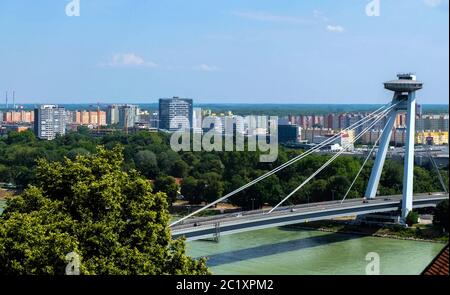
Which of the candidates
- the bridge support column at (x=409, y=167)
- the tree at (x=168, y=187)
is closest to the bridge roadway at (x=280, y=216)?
the bridge support column at (x=409, y=167)

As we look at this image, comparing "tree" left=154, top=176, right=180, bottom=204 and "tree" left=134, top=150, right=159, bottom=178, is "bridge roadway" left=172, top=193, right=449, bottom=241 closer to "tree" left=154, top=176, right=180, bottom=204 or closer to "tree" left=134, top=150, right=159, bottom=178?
"tree" left=154, top=176, right=180, bottom=204

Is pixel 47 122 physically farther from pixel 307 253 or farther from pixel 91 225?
pixel 91 225

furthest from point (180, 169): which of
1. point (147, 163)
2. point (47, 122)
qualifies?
point (47, 122)

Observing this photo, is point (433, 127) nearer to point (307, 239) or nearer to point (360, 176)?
point (360, 176)

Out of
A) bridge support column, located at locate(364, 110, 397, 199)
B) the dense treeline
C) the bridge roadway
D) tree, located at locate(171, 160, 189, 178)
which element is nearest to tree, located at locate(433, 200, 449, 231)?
the bridge roadway

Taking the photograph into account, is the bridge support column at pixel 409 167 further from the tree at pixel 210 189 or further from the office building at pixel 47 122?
the office building at pixel 47 122
